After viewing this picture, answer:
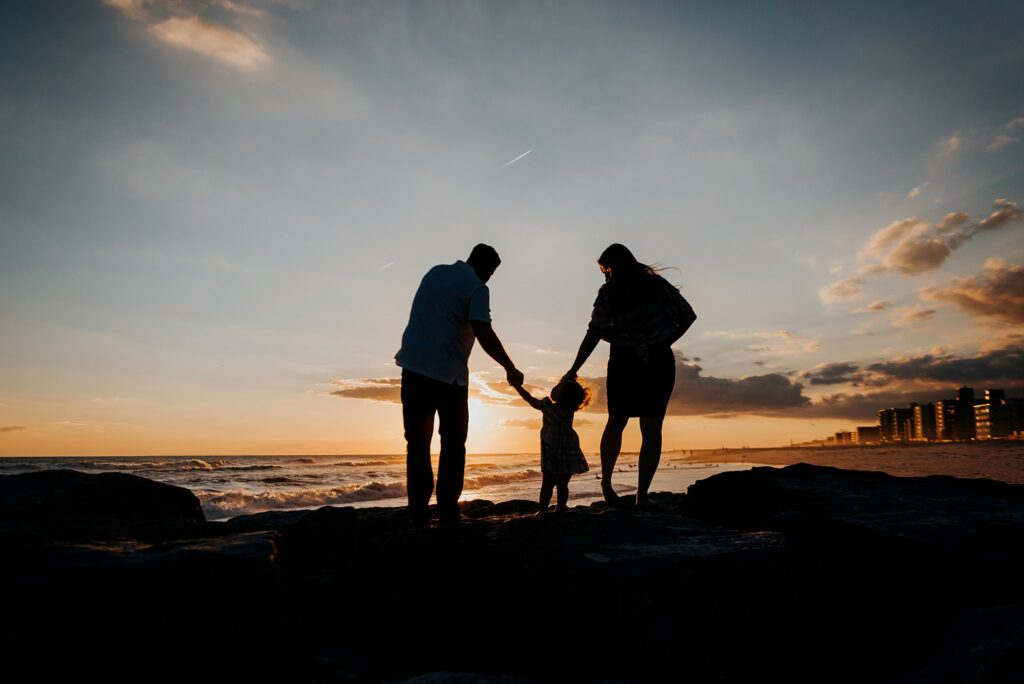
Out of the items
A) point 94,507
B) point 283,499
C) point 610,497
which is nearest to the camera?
point 94,507

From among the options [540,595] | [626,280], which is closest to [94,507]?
[540,595]

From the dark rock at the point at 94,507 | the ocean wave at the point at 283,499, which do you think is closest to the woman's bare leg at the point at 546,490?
the dark rock at the point at 94,507

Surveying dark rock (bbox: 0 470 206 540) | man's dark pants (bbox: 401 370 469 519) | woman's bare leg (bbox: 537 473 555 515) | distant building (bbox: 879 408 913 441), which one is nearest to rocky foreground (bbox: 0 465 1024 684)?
dark rock (bbox: 0 470 206 540)

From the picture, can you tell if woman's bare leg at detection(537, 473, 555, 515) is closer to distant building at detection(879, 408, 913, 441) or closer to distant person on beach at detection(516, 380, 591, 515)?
distant person on beach at detection(516, 380, 591, 515)

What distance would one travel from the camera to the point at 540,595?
3025 mm

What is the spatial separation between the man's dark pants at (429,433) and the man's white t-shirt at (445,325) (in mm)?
110

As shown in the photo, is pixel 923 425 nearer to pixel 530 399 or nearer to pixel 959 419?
pixel 959 419

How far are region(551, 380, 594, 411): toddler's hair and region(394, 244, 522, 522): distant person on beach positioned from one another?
362 mm

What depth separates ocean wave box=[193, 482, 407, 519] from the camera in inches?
763

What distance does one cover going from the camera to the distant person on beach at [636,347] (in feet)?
15.5

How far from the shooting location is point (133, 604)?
2.37m

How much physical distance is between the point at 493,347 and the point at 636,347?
1.22 metres

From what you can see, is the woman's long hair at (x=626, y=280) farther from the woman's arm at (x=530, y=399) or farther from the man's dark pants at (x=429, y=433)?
the man's dark pants at (x=429, y=433)

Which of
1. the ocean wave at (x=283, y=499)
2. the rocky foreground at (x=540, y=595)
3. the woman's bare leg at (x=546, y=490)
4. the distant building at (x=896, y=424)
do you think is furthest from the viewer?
the distant building at (x=896, y=424)
